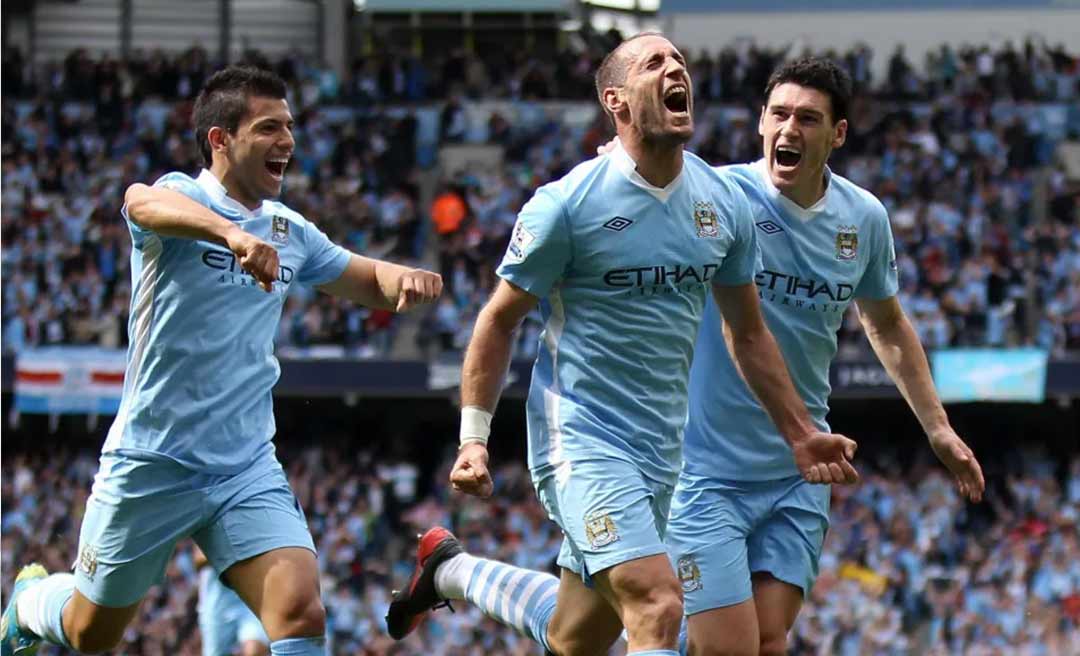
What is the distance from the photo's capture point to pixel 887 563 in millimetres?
17484

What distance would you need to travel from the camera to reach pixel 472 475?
5582 millimetres

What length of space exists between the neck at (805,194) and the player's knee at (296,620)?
227 cm

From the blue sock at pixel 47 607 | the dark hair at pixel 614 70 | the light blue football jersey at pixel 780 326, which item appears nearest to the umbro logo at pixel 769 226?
the light blue football jersey at pixel 780 326

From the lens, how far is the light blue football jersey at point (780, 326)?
22.2 ft

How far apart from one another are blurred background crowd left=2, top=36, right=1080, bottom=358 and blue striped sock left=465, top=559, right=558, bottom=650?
13.6 metres

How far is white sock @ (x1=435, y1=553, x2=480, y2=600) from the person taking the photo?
24.2ft

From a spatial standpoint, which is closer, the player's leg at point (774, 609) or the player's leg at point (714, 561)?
the player's leg at point (714, 561)

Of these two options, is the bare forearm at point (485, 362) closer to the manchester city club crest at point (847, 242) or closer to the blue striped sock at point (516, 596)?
the blue striped sock at point (516, 596)

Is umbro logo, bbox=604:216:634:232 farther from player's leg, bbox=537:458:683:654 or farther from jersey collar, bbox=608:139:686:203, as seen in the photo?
player's leg, bbox=537:458:683:654

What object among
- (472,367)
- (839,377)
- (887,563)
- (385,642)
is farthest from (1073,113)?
(472,367)

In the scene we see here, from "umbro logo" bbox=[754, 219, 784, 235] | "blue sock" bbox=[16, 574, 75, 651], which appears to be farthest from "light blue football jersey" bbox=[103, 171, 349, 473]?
"umbro logo" bbox=[754, 219, 784, 235]

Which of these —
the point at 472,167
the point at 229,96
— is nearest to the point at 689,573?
the point at 229,96

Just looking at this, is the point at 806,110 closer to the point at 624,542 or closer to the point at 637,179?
the point at 637,179

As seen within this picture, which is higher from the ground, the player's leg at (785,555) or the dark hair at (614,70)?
the dark hair at (614,70)
